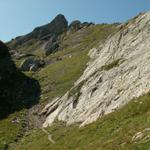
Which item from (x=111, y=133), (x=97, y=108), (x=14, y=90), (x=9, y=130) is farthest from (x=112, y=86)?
(x=14, y=90)

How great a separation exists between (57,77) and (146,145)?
81.6 m

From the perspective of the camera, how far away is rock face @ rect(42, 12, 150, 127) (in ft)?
168

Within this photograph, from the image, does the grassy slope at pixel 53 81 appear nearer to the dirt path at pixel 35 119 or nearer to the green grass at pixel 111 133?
the dirt path at pixel 35 119

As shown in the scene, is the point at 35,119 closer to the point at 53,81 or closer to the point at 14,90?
the point at 14,90

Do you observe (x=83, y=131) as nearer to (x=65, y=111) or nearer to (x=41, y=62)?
(x=65, y=111)

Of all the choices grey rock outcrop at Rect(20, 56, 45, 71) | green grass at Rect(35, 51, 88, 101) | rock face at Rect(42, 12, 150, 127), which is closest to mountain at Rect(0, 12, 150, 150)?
rock face at Rect(42, 12, 150, 127)

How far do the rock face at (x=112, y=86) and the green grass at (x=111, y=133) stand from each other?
206 inches

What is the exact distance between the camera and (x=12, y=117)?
74.5 m

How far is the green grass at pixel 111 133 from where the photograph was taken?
30.8 meters

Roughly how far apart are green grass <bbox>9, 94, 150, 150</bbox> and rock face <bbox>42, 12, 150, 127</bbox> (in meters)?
5.23

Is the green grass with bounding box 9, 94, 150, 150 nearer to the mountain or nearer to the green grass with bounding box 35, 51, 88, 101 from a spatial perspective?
the mountain

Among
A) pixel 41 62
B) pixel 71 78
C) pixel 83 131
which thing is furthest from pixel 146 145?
pixel 41 62

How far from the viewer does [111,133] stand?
119 ft

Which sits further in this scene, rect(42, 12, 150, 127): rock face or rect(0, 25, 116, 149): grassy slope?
rect(0, 25, 116, 149): grassy slope
